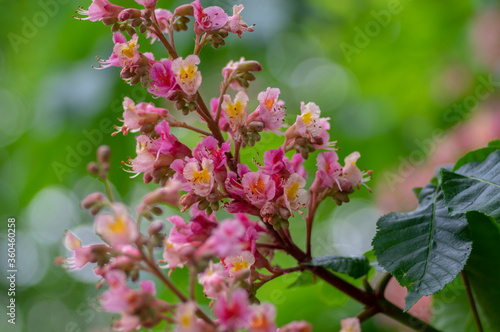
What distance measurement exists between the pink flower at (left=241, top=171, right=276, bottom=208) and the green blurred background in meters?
0.91

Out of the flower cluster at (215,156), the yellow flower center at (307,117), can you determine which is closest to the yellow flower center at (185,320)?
the flower cluster at (215,156)

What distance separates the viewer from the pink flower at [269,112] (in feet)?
3.33

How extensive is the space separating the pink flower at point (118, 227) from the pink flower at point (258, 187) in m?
0.33

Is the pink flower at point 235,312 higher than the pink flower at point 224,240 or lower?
lower

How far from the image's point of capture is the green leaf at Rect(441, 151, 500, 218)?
0.94 meters

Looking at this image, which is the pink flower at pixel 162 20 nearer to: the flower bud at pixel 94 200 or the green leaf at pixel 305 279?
the flower bud at pixel 94 200

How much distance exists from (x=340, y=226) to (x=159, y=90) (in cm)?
206

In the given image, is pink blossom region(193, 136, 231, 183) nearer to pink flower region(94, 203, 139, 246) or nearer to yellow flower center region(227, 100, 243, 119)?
yellow flower center region(227, 100, 243, 119)

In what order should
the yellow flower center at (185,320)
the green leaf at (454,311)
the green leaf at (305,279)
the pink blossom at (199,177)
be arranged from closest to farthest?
the yellow flower center at (185,320) < the pink blossom at (199,177) < the green leaf at (305,279) < the green leaf at (454,311)

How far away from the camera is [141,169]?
1001 mm

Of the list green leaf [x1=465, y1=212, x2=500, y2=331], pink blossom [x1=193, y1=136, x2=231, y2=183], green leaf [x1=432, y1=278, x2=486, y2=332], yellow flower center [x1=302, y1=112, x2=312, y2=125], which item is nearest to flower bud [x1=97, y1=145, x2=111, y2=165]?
pink blossom [x1=193, y1=136, x2=231, y2=183]

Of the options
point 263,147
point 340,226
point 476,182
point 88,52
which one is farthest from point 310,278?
point 340,226

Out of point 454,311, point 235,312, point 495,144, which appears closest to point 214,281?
point 235,312

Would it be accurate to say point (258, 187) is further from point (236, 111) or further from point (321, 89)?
point (321, 89)
